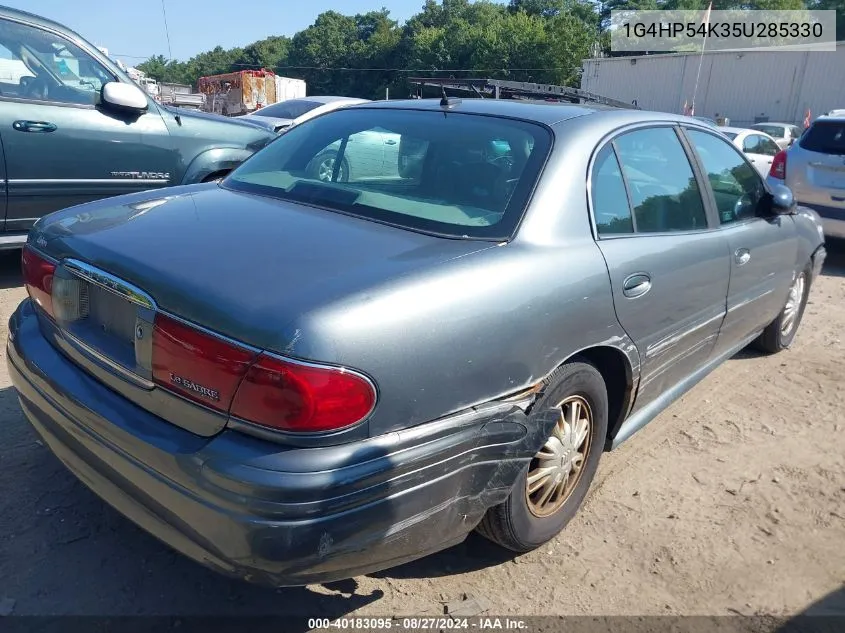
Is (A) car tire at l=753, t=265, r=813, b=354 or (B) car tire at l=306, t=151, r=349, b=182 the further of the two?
(A) car tire at l=753, t=265, r=813, b=354

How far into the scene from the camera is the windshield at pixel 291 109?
10305mm

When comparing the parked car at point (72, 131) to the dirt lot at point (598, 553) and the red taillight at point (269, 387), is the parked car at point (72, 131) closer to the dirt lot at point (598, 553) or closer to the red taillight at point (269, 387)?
the dirt lot at point (598, 553)

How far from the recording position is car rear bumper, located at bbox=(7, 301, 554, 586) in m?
1.74

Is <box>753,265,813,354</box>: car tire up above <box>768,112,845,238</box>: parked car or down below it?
below

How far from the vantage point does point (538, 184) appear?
245 cm

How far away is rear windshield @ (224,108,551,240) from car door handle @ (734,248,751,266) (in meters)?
1.45

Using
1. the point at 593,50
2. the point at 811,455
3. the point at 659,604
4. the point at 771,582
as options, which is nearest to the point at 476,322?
the point at 659,604

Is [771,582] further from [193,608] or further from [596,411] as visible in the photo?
[193,608]

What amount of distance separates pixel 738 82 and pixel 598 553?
33823 mm

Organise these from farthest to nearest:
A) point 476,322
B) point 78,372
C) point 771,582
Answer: point 771,582 → point 78,372 → point 476,322

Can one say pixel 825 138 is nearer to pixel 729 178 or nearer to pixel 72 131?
pixel 729 178

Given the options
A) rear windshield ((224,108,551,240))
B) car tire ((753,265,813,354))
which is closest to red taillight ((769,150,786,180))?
car tire ((753,265,813,354))

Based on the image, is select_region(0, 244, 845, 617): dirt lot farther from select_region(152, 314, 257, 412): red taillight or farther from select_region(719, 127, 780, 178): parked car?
select_region(719, 127, 780, 178): parked car

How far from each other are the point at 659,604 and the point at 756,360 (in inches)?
117
